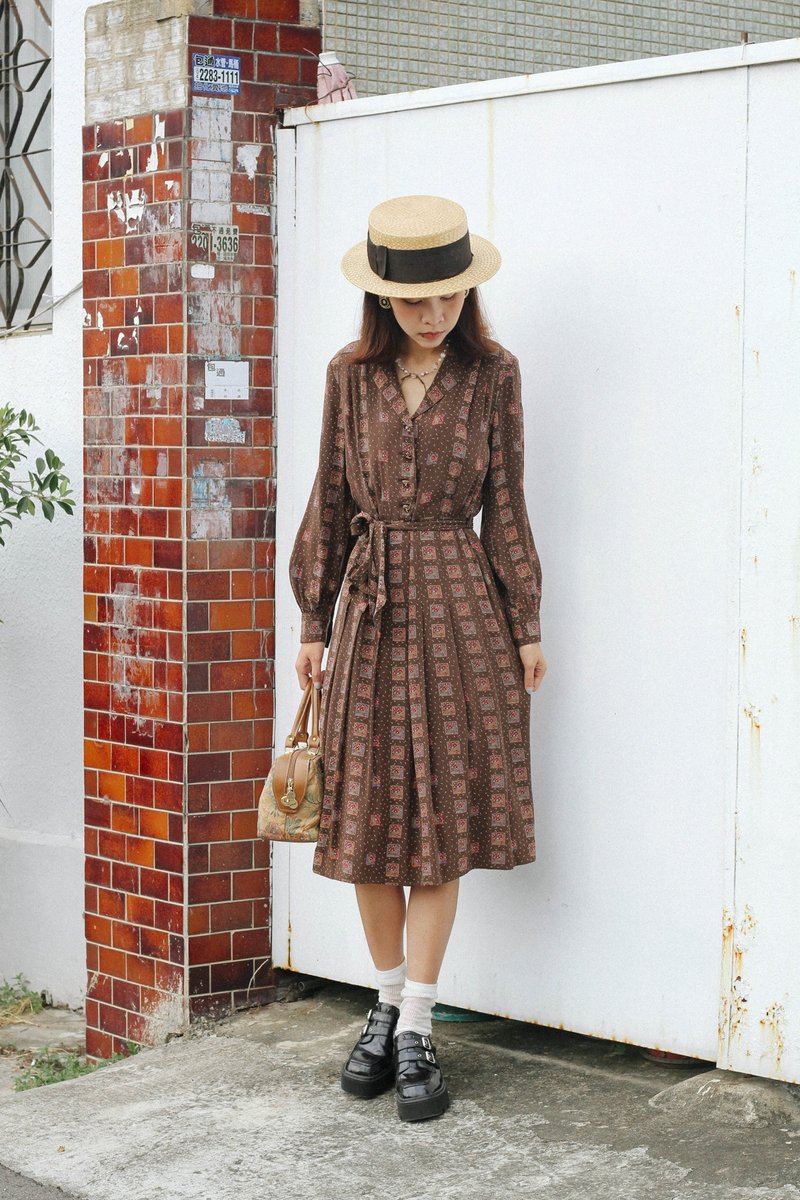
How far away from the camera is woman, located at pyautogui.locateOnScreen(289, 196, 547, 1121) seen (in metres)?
3.86

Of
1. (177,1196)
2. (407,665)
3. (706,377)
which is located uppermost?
(706,377)

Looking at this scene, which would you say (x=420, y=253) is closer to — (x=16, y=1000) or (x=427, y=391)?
(x=427, y=391)

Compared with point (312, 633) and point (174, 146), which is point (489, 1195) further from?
point (174, 146)

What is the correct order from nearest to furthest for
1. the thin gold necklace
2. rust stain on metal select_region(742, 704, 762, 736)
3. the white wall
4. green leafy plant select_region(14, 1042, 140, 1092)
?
rust stain on metal select_region(742, 704, 762, 736) < the thin gold necklace < green leafy plant select_region(14, 1042, 140, 1092) < the white wall

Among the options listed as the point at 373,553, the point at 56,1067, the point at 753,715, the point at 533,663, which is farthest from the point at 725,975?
the point at 56,1067

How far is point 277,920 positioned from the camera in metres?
4.85

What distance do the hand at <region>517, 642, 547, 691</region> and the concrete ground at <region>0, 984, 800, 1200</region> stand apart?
39.0 inches

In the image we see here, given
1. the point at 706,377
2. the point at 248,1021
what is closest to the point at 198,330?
the point at 706,377

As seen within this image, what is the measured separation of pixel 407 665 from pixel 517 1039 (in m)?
1.18

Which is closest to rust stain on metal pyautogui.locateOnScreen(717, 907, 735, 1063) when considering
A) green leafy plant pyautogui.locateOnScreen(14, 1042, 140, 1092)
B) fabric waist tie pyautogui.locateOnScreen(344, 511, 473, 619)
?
fabric waist tie pyautogui.locateOnScreen(344, 511, 473, 619)

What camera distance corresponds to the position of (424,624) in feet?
12.8

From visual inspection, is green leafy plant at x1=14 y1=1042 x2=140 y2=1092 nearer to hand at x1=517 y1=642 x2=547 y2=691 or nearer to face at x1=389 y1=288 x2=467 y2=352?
hand at x1=517 y1=642 x2=547 y2=691

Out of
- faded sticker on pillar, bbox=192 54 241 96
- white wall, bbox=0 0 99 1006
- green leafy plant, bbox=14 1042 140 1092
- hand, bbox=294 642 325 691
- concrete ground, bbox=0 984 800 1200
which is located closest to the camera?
concrete ground, bbox=0 984 800 1200

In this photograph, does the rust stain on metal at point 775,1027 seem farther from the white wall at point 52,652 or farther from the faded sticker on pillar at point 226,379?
the white wall at point 52,652
